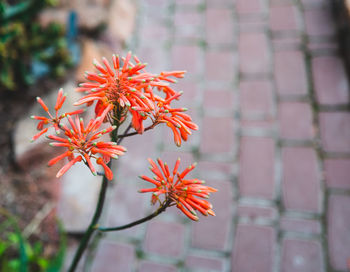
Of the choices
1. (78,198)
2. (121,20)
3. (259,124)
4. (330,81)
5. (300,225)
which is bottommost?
→ (78,198)

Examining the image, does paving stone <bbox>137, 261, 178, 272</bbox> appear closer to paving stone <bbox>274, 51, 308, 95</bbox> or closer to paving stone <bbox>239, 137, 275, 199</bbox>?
paving stone <bbox>239, 137, 275, 199</bbox>

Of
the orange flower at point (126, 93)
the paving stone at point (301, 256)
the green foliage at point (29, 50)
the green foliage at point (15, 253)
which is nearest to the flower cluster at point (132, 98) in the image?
the orange flower at point (126, 93)

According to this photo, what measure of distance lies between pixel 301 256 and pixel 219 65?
1221mm

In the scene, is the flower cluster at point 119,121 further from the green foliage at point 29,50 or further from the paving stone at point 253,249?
the green foliage at point 29,50

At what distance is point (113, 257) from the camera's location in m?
1.72

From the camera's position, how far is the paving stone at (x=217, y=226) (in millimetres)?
1733

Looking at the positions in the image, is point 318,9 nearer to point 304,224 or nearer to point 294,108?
point 294,108

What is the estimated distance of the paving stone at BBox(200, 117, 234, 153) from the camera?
6.62 ft

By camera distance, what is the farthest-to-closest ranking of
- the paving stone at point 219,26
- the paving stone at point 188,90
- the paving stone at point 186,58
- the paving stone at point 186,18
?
the paving stone at point 186,18 → the paving stone at point 219,26 → the paving stone at point 186,58 → the paving stone at point 188,90

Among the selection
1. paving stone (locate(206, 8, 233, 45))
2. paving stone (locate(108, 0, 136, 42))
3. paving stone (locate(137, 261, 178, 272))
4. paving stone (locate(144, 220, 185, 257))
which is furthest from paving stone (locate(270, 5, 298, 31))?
paving stone (locate(137, 261, 178, 272))

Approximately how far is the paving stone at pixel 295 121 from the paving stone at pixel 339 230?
1.24 ft

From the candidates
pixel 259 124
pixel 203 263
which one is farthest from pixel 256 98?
pixel 203 263

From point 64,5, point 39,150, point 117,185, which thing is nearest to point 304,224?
point 117,185

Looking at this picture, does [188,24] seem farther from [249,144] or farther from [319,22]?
[249,144]
